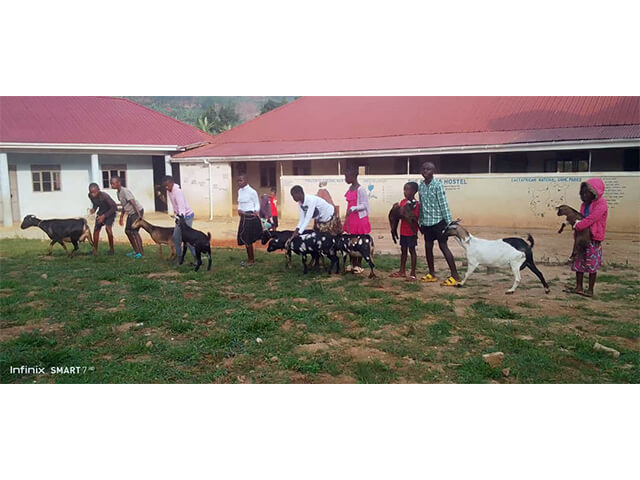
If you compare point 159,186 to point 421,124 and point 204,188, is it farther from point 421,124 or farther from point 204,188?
point 421,124

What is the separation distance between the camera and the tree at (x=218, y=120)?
44.7ft

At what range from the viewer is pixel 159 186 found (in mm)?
11336

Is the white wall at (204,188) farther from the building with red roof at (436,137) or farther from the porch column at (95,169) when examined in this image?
the porch column at (95,169)

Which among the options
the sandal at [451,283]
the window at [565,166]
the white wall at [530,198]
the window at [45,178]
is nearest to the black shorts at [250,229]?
the sandal at [451,283]

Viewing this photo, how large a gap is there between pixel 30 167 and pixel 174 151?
133 inches

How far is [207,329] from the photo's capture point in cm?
550

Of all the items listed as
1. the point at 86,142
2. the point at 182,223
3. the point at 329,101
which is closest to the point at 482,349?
the point at 182,223

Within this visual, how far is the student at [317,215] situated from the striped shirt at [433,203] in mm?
1430

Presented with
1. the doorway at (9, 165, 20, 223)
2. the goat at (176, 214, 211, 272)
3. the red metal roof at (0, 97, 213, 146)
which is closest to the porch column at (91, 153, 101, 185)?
the red metal roof at (0, 97, 213, 146)

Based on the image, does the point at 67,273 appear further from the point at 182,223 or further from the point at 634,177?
the point at 634,177

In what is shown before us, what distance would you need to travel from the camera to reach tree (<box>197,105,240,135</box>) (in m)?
13.6

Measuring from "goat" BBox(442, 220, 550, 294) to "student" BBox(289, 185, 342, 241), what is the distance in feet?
6.06

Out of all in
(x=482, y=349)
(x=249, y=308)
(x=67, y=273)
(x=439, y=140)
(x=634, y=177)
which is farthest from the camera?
(x=439, y=140)

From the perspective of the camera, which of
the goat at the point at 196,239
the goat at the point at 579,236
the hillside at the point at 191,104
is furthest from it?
Result: the hillside at the point at 191,104
